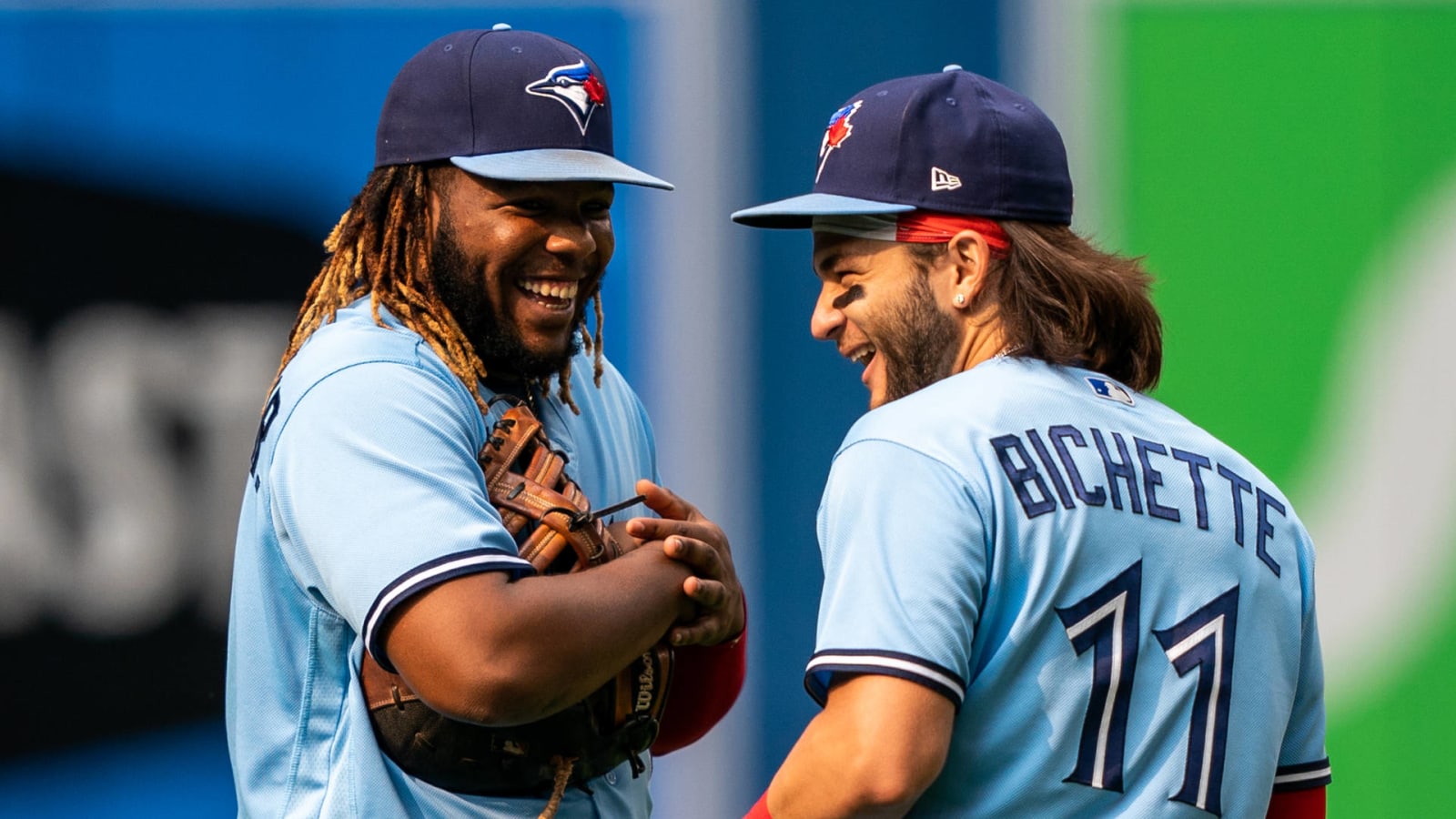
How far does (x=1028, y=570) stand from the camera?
5.76 ft

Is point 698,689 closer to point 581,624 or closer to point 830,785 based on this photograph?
point 581,624

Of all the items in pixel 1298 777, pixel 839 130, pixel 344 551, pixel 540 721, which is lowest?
pixel 1298 777

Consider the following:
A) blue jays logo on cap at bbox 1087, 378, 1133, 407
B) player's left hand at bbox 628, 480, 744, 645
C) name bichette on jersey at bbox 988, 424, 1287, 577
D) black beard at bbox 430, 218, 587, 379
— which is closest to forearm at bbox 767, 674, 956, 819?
name bichette on jersey at bbox 988, 424, 1287, 577

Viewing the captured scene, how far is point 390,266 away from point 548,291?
239 millimetres

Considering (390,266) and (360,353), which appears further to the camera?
(390,266)

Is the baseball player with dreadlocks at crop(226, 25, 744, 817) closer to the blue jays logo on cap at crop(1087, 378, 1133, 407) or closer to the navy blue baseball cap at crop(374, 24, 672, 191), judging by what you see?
the navy blue baseball cap at crop(374, 24, 672, 191)

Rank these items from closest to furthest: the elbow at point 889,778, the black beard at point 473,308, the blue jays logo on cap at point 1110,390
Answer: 1. the elbow at point 889,778
2. the blue jays logo on cap at point 1110,390
3. the black beard at point 473,308

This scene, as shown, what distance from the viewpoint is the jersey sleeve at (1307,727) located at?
2031 millimetres

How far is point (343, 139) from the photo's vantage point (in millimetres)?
4191

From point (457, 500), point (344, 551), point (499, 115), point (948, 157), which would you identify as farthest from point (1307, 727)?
point (499, 115)

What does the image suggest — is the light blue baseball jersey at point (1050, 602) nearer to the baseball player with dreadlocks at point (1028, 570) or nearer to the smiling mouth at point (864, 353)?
the baseball player with dreadlocks at point (1028, 570)

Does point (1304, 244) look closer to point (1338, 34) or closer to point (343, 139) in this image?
point (1338, 34)

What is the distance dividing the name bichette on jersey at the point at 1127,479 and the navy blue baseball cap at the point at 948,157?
0.37m

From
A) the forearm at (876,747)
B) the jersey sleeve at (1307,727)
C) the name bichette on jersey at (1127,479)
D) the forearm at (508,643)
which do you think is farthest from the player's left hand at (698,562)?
the jersey sleeve at (1307,727)
